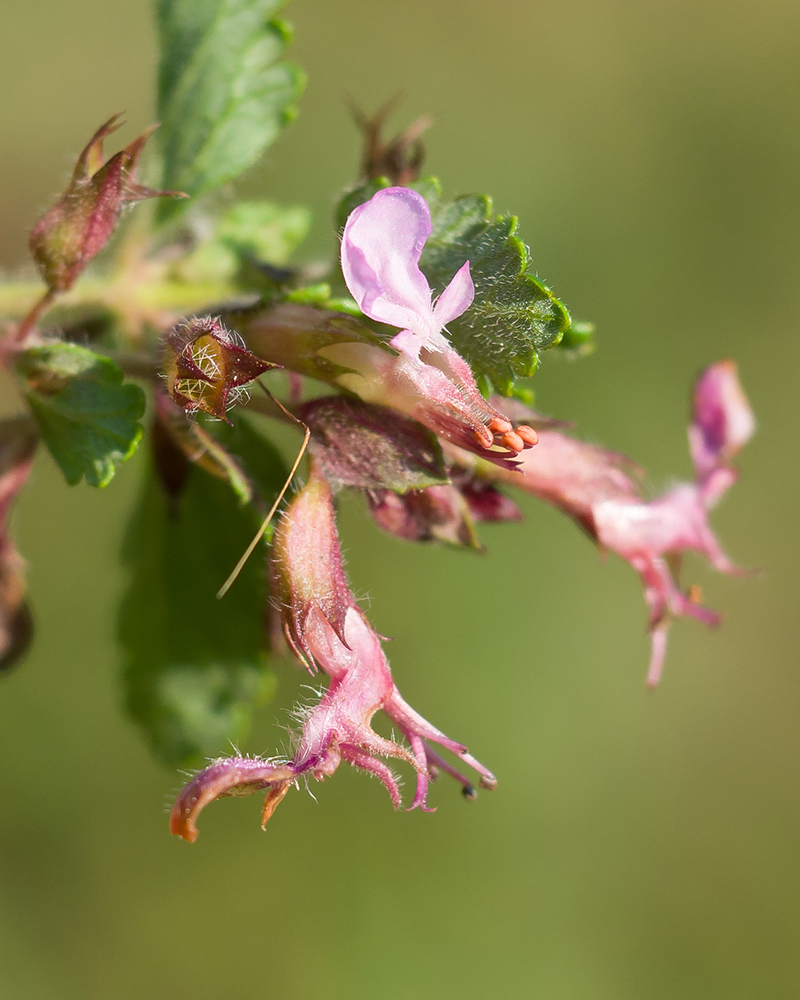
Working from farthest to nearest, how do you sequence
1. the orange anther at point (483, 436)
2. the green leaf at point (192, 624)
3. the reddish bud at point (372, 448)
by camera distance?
1. the green leaf at point (192, 624)
2. the reddish bud at point (372, 448)
3. the orange anther at point (483, 436)

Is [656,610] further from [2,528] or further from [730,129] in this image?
[730,129]

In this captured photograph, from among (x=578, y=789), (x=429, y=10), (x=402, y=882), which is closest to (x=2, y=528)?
(x=402, y=882)

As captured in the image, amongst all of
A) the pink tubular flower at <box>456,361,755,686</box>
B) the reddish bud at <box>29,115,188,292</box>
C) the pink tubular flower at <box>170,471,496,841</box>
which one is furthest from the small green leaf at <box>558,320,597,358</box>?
the reddish bud at <box>29,115,188,292</box>

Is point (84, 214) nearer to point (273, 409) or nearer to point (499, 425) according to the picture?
point (273, 409)

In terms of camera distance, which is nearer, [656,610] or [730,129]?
[656,610]

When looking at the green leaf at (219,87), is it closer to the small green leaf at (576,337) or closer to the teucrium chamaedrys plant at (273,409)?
the teucrium chamaedrys plant at (273,409)

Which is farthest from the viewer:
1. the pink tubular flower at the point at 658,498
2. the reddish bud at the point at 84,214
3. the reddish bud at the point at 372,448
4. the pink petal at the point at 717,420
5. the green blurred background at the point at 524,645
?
the green blurred background at the point at 524,645

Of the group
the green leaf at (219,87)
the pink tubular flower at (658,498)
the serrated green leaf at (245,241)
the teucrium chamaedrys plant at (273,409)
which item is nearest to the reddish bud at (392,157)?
the teucrium chamaedrys plant at (273,409)
